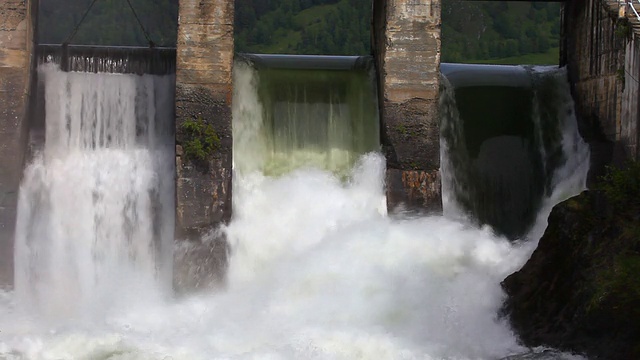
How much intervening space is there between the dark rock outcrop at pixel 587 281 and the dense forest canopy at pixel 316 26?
71.5 feet

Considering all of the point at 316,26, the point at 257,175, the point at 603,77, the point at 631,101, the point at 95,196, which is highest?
the point at 316,26

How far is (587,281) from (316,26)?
29743 mm

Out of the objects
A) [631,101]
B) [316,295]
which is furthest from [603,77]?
[316,295]

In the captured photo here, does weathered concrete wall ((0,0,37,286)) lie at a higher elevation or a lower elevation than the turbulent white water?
higher

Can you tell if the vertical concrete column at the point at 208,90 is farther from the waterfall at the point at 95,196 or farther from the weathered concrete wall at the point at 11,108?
the weathered concrete wall at the point at 11,108

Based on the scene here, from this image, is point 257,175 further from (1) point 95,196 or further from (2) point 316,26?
(2) point 316,26

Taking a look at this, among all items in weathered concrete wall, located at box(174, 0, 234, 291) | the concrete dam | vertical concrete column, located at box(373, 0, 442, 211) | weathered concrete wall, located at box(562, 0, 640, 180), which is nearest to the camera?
the concrete dam

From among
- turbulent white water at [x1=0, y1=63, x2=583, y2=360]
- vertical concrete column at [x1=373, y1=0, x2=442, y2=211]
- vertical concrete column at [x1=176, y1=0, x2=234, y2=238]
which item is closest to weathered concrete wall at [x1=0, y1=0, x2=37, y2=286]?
turbulent white water at [x1=0, y1=63, x2=583, y2=360]

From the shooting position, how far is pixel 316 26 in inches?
1604

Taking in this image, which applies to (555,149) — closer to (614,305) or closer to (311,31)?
(614,305)

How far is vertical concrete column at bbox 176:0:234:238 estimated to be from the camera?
16.5m

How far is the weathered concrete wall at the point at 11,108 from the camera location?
16.3 metres

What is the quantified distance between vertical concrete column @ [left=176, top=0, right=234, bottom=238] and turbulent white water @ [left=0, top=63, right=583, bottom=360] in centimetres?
50

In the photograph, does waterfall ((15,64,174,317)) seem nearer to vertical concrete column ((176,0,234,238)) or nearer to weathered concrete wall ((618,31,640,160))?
vertical concrete column ((176,0,234,238))
